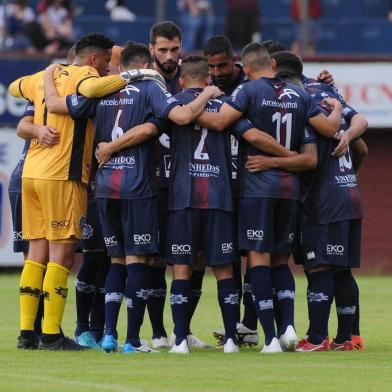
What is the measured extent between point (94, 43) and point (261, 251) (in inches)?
78.9

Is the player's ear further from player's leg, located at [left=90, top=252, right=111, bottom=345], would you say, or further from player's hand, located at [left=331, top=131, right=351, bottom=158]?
player's leg, located at [left=90, top=252, right=111, bottom=345]

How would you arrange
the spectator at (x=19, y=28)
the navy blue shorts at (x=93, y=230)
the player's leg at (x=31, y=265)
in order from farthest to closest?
the spectator at (x=19, y=28) < the navy blue shorts at (x=93, y=230) < the player's leg at (x=31, y=265)

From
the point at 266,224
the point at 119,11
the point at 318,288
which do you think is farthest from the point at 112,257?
the point at 119,11

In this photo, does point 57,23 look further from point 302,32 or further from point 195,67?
point 195,67

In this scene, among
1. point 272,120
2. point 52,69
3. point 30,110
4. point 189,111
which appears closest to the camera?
point 189,111

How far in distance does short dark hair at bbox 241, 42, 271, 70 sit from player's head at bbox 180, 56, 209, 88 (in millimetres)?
300

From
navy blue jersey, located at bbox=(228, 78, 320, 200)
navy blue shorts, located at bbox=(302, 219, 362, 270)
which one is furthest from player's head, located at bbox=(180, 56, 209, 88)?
navy blue shorts, located at bbox=(302, 219, 362, 270)

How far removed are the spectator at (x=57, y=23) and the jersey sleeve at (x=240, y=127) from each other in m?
9.86

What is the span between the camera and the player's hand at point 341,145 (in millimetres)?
9750

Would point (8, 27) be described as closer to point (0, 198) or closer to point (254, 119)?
point (0, 198)

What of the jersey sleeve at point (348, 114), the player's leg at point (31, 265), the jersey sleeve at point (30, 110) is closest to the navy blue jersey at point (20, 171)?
the jersey sleeve at point (30, 110)

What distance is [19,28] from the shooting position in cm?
1892

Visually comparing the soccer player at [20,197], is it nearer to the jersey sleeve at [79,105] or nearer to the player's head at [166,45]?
the jersey sleeve at [79,105]

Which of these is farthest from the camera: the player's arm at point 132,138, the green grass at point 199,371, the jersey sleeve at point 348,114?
the jersey sleeve at point 348,114
